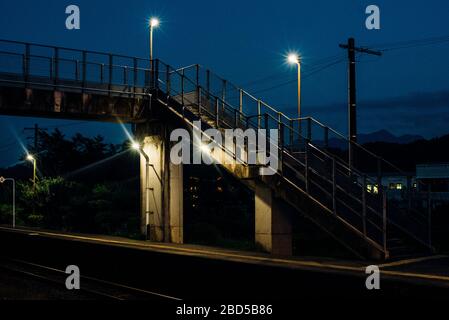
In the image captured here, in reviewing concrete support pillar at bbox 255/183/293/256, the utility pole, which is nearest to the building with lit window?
the utility pole

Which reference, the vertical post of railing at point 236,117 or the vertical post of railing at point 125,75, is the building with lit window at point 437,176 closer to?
the vertical post of railing at point 236,117

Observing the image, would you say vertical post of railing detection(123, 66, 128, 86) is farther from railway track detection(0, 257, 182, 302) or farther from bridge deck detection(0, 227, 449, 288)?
bridge deck detection(0, 227, 449, 288)

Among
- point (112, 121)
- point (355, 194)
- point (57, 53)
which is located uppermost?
point (57, 53)

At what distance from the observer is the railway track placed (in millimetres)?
13664

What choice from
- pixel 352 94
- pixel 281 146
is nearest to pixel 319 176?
pixel 281 146

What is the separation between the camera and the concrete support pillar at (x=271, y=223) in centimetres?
2031

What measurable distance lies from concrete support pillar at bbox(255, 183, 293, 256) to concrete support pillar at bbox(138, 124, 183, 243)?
581cm

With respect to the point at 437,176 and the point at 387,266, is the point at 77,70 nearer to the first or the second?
the point at 387,266
